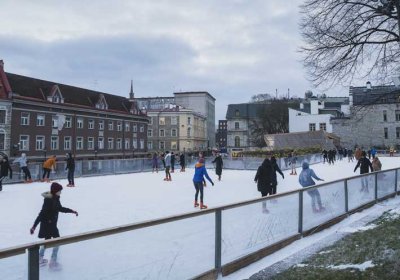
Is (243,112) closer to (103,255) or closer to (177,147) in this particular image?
(177,147)

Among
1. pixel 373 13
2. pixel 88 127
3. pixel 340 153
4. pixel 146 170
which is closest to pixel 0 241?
pixel 373 13

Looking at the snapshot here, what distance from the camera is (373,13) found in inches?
525

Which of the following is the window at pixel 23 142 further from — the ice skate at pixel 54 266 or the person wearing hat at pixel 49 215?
the ice skate at pixel 54 266

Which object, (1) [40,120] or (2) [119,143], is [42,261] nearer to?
(1) [40,120]

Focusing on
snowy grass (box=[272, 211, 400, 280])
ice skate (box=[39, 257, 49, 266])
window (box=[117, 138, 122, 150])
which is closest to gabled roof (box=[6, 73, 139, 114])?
window (box=[117, 138, 122, 150])

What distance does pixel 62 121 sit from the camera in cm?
3881

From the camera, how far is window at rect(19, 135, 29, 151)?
46.8m

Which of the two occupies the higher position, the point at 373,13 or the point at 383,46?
the point at 373,13

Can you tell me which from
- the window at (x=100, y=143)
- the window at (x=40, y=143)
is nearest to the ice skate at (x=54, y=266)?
the window at (x=40, y=143)

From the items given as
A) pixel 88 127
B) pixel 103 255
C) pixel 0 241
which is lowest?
pixel 0 241

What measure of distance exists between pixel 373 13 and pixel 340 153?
110ft

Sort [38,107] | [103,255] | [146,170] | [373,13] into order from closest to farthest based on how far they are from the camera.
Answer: [103,255] < [373,13] < [146,170] < [38,107]

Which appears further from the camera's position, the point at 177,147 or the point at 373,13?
the point at 177,147

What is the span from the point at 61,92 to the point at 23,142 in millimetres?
10791
